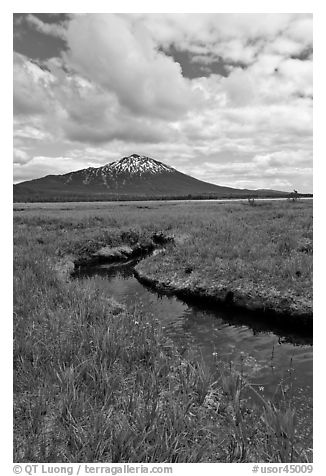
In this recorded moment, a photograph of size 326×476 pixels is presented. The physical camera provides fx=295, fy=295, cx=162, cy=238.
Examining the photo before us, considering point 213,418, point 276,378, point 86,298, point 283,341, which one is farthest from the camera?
point 86,298

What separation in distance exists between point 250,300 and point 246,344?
306 centimetres

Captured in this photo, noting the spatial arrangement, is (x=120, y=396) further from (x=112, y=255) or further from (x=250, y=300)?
(x=112, y=255)

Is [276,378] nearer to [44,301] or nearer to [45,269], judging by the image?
[44,301]

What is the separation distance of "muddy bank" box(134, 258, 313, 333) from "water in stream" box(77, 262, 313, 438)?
52cm

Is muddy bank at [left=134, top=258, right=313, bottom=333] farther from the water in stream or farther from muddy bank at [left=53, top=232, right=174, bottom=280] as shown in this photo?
muddy bank at [left=53, top=232, right=174, bottom=280]

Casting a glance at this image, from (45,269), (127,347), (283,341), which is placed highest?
(45,269)

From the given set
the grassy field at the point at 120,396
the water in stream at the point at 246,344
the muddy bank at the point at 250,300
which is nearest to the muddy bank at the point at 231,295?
the muddy bank at the point at 250,300

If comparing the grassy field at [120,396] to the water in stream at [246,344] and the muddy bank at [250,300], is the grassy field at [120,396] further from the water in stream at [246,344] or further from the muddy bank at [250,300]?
the water in stream at [246,344]

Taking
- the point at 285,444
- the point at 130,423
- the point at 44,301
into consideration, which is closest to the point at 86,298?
the point at 44,301

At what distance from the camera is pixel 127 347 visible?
680cm

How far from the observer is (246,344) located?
8.47 m

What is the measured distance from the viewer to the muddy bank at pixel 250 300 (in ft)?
32.9

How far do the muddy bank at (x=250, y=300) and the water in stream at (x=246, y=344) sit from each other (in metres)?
0.52
